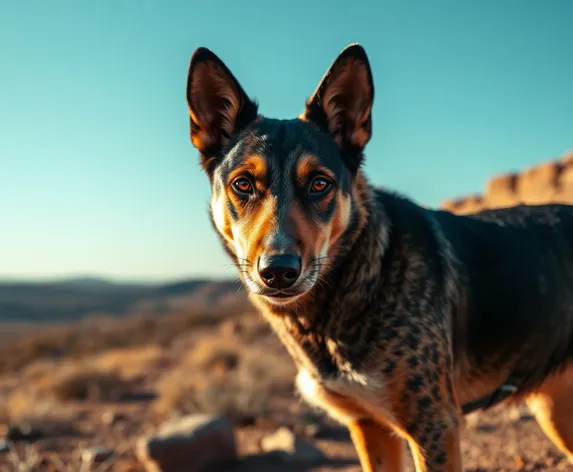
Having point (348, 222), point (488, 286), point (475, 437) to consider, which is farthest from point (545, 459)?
point (348, 222)

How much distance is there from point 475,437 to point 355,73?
15.9 ft

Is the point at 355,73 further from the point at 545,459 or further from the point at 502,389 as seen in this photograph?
the point at 545,459

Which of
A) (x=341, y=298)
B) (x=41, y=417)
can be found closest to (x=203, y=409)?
(x=41, y=417)

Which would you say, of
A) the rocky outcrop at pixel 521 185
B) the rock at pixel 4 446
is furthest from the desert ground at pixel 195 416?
the rocky outcrop at pixel 521 185

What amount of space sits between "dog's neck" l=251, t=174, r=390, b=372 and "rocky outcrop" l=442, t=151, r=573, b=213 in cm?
2159

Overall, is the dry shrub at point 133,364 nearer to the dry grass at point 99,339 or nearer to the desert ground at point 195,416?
Answer: the desert ground at point 195,416

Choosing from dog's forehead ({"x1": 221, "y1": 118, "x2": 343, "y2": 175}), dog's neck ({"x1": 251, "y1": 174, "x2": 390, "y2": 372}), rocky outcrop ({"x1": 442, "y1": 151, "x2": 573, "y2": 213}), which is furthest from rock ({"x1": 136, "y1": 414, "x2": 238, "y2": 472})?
rocky outcrop ({"x1": 442, "y1": 151, "x2": 573, "y2": 213})

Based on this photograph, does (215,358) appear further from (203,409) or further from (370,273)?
(370,273)

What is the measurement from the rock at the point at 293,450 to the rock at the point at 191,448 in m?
0.52

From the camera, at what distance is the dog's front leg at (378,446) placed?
377 cm

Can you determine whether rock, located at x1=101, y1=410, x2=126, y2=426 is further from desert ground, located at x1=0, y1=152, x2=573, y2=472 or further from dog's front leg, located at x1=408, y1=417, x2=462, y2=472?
dog's front leg, located at x1=408, y1=417, x2=462, y2=472

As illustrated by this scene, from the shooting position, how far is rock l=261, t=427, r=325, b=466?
6.20m

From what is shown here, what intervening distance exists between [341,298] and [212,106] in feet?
5.22

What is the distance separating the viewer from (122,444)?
7.63m
